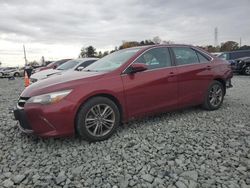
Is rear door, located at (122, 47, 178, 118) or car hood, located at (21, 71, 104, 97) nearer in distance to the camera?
car hood, located at (21, 71, 104, 97)

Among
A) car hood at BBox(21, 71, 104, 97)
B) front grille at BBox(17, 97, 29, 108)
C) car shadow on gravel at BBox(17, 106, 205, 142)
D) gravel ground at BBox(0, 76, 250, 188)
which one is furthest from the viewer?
car shadow on gravel at BBox(17, 106, 205, 142)

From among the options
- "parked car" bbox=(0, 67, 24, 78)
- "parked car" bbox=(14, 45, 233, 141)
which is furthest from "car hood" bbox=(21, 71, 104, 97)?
"parked car" bbox=(0, 67, 24, 78)

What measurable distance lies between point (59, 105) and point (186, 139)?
78.3 inches

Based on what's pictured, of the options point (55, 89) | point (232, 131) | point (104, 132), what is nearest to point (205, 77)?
point (232, 131)

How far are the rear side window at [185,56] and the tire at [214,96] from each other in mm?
718

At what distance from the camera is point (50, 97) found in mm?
3512

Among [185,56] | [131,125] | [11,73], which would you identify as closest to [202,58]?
[185,56]

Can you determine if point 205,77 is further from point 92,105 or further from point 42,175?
point 42,175

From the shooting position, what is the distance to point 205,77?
17.0 ft

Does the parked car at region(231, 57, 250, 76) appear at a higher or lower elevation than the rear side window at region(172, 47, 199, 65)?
lower

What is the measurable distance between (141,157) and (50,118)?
1.39 meters

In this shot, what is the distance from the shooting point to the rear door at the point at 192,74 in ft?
15.8

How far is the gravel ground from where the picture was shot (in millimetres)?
2742

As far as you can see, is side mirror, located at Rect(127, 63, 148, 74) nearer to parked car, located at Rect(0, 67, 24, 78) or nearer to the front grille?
the front grille
